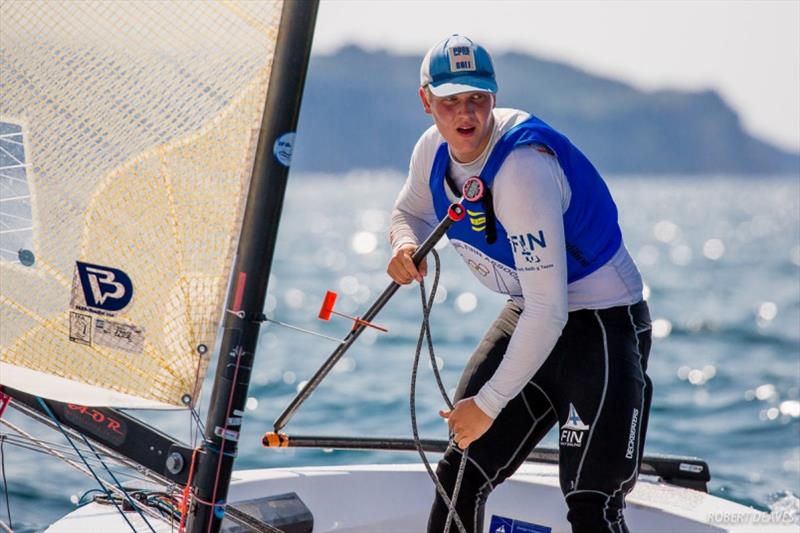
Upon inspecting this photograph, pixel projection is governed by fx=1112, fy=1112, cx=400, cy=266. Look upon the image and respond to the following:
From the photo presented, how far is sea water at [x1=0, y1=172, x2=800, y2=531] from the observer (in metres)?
6.42

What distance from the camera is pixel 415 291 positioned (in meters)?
16.8

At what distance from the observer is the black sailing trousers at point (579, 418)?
2.39 meters

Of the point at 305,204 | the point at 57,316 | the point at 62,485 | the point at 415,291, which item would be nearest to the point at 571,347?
the point at 57,316

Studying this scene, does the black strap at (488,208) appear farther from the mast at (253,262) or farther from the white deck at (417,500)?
the white deck at (417,500)

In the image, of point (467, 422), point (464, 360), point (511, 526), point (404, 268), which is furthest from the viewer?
point (464, 360)

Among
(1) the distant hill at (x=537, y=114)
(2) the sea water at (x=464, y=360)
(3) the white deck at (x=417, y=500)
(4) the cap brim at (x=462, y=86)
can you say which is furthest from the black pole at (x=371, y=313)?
(1) the distant hill at (x=537, y=114)

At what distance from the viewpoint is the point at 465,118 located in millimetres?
2293

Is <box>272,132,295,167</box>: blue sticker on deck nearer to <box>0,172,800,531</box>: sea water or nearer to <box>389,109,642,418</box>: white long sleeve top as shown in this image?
<box>389,109,642,418</box>: white long sleeve top

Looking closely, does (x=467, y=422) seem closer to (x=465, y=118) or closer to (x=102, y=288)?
(x=465, y=118)

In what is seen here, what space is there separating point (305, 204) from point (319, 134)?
1399 inches

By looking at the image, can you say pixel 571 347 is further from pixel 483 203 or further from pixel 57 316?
pixel 57 316

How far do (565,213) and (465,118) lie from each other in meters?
0.31

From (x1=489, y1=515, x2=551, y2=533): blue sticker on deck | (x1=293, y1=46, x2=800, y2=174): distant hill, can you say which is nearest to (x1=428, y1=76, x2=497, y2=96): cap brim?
(x1=489, y1=515, x2=551, y2=533): blue sticker on deck

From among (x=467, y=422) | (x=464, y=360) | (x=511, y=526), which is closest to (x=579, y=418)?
(x=467, y=422)
